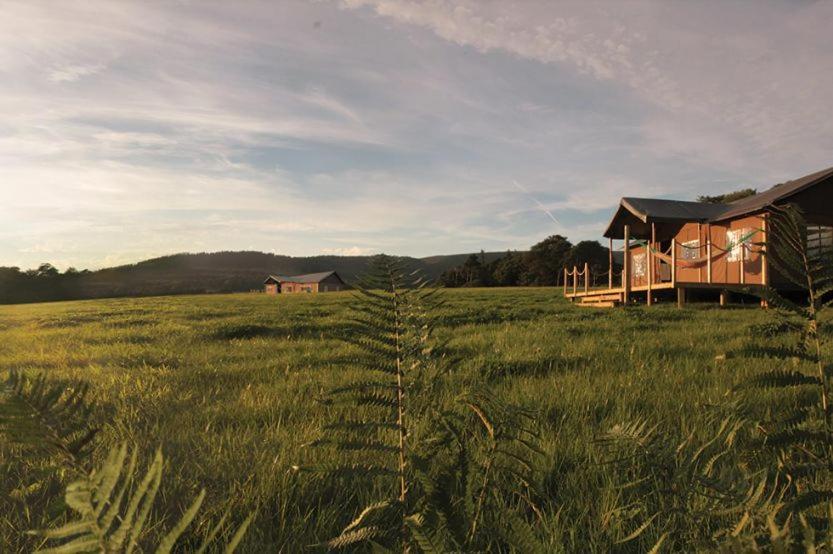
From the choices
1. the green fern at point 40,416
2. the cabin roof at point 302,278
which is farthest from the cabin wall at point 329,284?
the green fern at point 40,416

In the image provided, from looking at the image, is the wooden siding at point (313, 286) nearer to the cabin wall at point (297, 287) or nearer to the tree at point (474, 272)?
the cabin wall at point (297, 287)

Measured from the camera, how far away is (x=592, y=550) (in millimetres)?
1742

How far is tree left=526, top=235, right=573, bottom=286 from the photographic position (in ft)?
228

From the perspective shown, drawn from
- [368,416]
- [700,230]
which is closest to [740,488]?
[368,416]

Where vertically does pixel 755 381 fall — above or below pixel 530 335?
above

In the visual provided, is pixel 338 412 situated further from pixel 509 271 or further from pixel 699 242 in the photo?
pixel 509 271

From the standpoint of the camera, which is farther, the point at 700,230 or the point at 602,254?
the point at 602,254

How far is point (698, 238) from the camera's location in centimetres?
2336

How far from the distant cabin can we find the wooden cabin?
240 feet

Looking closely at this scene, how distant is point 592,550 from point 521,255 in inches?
3127

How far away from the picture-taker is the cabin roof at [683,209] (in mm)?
18828

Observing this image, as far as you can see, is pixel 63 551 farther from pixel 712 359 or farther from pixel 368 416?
pixel 712 359

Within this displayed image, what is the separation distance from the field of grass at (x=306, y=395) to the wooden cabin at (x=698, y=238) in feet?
32.3

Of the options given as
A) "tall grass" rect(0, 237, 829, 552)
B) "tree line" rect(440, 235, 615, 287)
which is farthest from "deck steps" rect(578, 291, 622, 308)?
"tree line" rect(440, 235, 615, 287)
